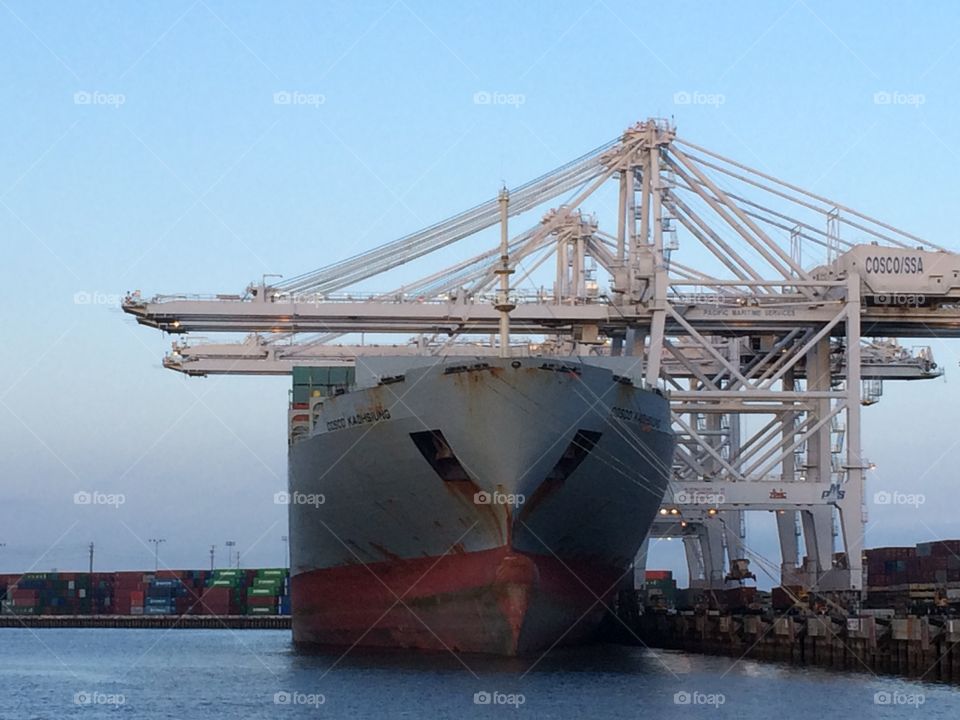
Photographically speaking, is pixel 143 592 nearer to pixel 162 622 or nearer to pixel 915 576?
pixel 162 622

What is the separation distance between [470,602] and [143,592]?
84.7 metres

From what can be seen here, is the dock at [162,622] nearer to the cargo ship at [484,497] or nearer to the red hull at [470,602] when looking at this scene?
the red hull at [470,602]

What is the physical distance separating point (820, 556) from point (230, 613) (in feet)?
220

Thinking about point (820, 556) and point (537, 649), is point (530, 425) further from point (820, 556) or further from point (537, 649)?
point (820, 556)

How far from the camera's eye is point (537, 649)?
34.6 meters

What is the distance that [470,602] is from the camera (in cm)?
3412

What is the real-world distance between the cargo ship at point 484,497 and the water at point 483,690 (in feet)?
2.99

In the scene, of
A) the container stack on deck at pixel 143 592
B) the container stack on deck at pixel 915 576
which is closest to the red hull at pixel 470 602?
the container stack on deck at pixel 915 576

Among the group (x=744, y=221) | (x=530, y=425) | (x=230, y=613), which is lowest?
(x=230, y=613)

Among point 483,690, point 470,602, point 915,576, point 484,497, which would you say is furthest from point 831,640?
point 915,576

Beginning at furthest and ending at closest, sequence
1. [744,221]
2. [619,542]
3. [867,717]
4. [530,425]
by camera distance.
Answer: [744,221] < [619,542] < [530,425] < [867,717]

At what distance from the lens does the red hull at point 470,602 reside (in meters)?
33.7

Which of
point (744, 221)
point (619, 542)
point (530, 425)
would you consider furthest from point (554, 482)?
point (744, 221)

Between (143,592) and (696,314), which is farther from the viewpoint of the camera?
(143,592)
